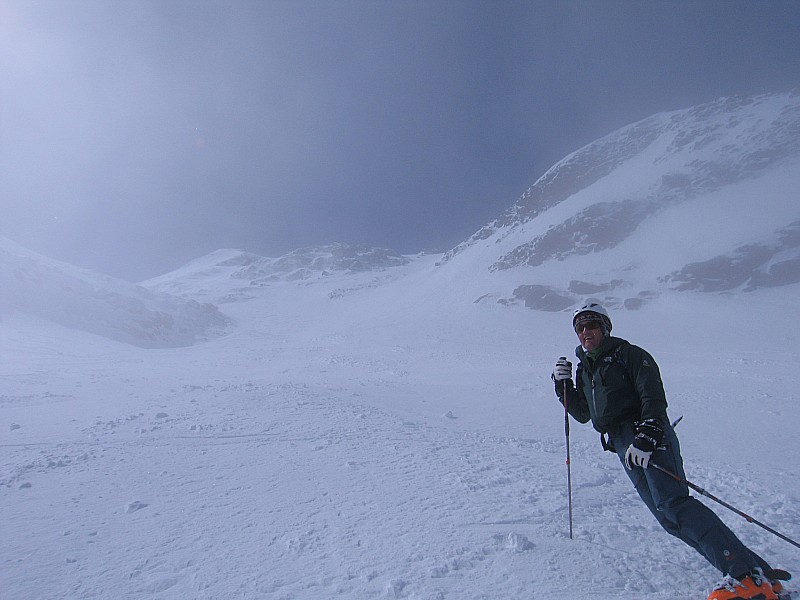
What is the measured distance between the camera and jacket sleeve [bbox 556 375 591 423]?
4.83 metres

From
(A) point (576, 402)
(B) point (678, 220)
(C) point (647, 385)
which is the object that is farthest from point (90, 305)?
(B) point (678, 220)

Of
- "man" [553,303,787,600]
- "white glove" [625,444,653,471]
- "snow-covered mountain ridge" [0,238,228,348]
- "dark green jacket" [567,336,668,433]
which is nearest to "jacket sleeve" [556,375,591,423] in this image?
"man" [553,303,787,600]

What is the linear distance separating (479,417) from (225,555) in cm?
919

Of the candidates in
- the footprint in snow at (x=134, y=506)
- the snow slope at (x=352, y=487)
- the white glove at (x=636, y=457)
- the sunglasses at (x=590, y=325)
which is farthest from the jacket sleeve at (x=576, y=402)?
the footprint in snow at (x=134, y=506)

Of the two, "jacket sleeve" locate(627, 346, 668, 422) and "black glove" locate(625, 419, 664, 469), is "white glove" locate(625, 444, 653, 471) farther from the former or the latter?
"jacket sleeve" locate(627, 346, 668, 422)

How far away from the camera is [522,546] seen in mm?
4402

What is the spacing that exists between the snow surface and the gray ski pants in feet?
1.67

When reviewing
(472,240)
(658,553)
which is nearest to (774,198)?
(472,240)

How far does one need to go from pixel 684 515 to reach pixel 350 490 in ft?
13.5

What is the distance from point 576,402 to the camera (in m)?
4.88

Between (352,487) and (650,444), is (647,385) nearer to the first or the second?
(650,444)

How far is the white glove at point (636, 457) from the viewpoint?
368cm

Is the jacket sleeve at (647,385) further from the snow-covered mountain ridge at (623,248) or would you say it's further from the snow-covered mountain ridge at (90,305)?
the snow-covered mountain ridge at (623,248)

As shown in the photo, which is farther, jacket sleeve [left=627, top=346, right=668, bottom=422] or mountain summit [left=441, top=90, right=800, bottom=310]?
mountain summit [left=441, top=90, right=800, bottom=310]
